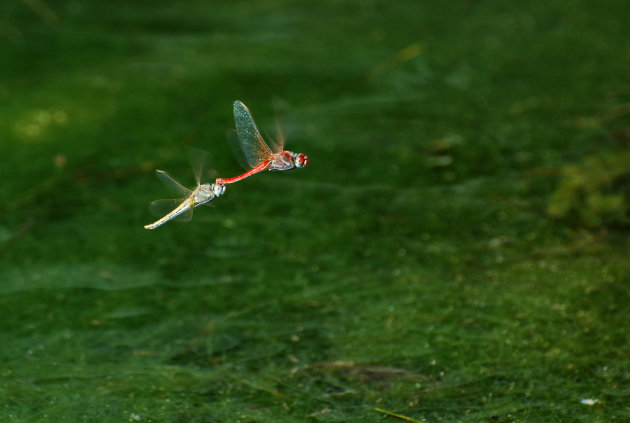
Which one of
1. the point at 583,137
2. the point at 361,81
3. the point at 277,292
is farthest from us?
the point at 361,81

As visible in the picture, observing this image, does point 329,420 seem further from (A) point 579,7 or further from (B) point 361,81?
(A) point 579,7

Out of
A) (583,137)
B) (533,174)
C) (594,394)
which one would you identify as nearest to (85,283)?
(594,394)

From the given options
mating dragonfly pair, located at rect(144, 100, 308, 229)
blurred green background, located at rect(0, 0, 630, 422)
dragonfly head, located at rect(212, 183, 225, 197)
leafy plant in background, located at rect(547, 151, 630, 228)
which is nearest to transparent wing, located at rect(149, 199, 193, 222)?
mating dragonfly pair, located at rect(144, 100, 308, 229)

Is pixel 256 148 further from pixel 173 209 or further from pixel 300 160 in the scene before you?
pixel 173 209

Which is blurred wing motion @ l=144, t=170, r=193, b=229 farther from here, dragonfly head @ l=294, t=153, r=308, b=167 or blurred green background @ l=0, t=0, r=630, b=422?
blurred green background @ l=0, t=0, r=630, b=422

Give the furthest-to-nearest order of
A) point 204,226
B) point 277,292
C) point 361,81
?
point 361,81 < point 204,226 < point 277,292

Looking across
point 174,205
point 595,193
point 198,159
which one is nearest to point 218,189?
point 198,159
